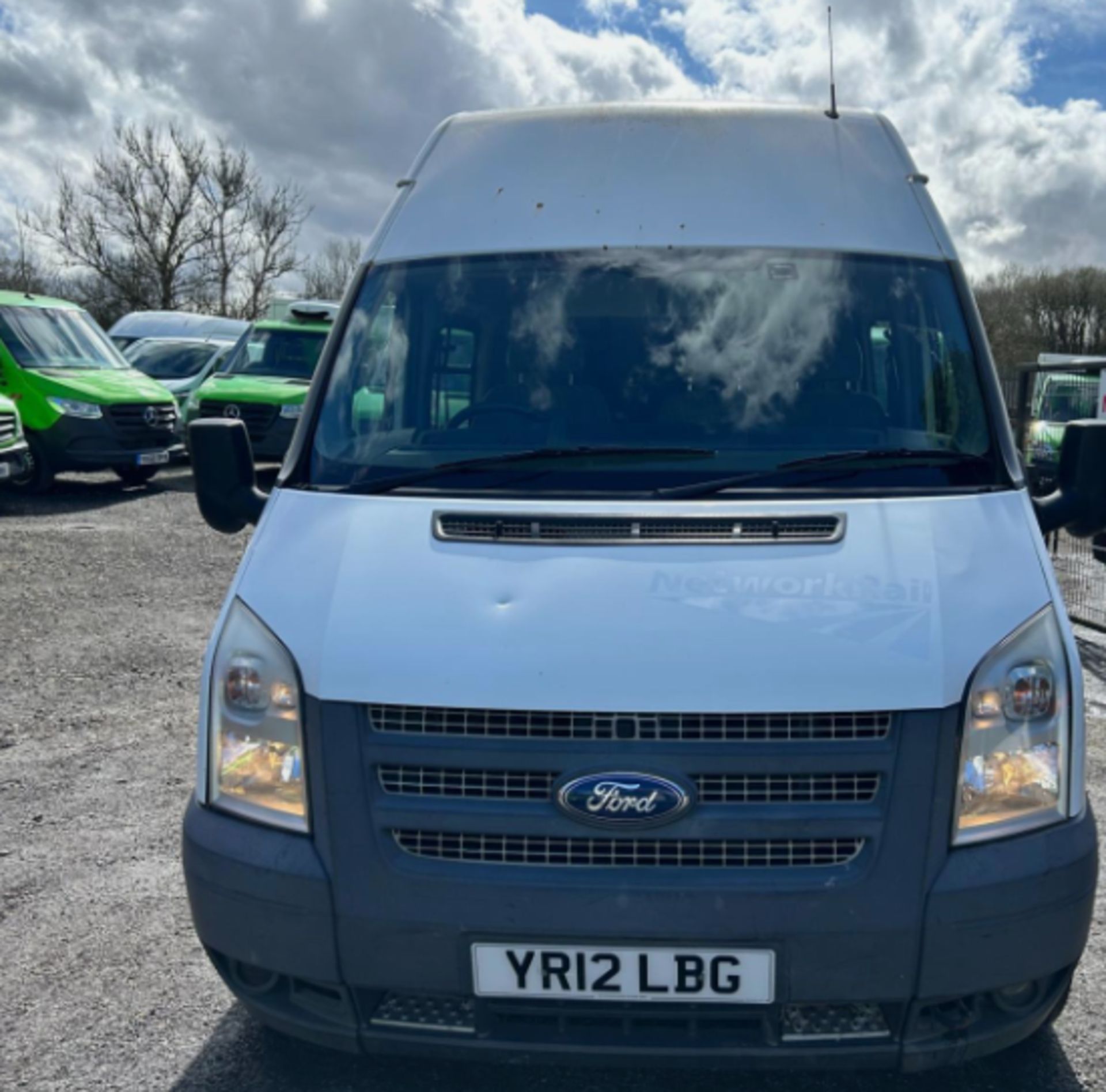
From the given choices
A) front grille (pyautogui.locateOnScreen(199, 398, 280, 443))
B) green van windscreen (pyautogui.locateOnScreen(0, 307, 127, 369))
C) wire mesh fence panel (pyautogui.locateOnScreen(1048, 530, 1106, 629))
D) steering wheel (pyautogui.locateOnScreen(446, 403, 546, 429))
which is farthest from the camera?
front grille (pyautogui.locateOnScreen(199, 398, 280, 443))

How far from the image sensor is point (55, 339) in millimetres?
15812

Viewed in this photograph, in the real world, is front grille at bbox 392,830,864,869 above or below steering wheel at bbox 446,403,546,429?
below

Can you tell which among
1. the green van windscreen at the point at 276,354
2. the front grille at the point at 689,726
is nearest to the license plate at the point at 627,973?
the front grille at the point at 689,726

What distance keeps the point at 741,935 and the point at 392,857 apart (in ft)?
2.40

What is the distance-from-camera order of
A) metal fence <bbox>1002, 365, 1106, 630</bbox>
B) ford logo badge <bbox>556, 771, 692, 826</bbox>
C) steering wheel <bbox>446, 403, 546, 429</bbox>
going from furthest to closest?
metal fence <bbox>1002, 365, 1106, 630</bbox>, steering wheel <bbox>446, 403, 546, 429</bbox>, ford logo badge <bbox>556, 771, 692, 826</bbox>

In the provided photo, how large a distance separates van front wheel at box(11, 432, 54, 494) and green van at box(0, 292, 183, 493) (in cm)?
1

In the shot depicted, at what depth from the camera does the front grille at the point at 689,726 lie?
273cm

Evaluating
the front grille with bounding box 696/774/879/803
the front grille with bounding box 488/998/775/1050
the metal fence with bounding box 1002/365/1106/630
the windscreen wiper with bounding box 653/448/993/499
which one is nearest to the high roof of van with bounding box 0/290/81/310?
the metal fence with bounding box 1002/365/1106/630

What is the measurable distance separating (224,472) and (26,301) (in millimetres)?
13348

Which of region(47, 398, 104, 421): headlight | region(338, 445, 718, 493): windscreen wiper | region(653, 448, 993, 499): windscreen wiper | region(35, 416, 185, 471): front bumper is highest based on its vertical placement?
region(338, 445, 718, 493): windscreen wiper

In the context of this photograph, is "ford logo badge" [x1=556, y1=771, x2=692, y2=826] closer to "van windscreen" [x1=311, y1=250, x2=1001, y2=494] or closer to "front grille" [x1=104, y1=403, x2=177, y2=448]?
"van windscreen" [x1=311, y1=250, x2=1001, y2=494]

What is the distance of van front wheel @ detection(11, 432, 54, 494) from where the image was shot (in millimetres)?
15055

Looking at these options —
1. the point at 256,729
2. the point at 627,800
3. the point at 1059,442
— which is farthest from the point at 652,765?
the point at 1059,442

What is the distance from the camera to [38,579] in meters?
10.5
